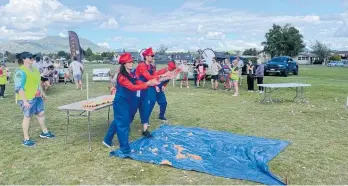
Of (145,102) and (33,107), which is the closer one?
(33,107)

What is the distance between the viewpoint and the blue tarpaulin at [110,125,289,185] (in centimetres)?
487

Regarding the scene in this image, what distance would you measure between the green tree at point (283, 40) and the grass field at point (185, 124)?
62.6m

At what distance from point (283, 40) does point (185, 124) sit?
6705 centimetres

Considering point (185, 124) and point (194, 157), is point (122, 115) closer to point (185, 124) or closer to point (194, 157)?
point (194, 157)

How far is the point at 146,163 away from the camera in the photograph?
5.25 metres

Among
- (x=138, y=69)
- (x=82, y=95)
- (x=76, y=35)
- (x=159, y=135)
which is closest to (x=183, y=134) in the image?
(x=159, y=135)

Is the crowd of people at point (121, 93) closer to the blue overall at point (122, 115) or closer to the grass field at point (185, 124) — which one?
the blue overall at point (122, 115)

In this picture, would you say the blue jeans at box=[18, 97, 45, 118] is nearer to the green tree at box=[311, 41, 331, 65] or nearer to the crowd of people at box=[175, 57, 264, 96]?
the crowd of people at box=[175, 57, 264, 96]

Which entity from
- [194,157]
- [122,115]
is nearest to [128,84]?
[122,115]

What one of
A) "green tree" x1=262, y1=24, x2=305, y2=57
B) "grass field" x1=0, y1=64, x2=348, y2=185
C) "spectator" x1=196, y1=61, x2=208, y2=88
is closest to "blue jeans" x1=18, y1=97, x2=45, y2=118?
"grass field" x1=0, y1=64, x2=348, y2=185

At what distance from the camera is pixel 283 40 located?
2773 inches

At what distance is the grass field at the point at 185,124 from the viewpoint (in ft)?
15.4

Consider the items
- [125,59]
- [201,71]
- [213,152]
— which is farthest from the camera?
[201,71]

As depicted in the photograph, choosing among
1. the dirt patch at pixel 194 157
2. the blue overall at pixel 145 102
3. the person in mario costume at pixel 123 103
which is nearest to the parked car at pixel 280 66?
the blue overall at pixel 145 102
